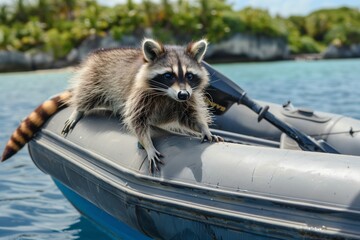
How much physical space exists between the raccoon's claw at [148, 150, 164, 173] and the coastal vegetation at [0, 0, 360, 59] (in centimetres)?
4402

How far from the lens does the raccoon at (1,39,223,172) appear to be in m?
3.69

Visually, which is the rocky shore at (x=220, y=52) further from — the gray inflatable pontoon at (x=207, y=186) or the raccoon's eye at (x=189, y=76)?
the raccoon's eye at (x=189, y=76)

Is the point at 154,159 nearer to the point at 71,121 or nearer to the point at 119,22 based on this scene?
the point at 71,121

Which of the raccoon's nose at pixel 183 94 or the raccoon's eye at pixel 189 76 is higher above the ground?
the raccoon's eye at pixel 189 76

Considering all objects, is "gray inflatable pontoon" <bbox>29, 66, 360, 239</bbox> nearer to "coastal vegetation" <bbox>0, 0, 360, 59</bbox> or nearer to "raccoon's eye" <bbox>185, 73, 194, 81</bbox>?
"raccoon's eye" <bbox>185, 73, 194, 81</bbox>

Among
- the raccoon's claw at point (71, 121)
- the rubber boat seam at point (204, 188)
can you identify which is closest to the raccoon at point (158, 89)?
the rubber boat seam at point (204, 188)

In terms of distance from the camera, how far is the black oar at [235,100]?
498 centimetres

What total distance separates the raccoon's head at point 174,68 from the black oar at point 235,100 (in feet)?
3.20

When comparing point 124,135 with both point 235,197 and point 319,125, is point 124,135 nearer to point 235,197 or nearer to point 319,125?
point 235,197

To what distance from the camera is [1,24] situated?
183 ft

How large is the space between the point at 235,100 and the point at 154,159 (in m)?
1.79

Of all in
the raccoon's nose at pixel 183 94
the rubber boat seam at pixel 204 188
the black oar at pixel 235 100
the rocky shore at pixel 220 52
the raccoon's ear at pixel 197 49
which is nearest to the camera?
the rubber boat seam at pixel 204 188

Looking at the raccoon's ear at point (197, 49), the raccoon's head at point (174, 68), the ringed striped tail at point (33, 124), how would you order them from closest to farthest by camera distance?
the raccoon's head at point (174, 68), the raccoon's ear at point (197, 49), the ringed striped tail at point (33, 124)

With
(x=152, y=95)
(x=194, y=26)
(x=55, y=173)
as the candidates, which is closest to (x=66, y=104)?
(x=55, y=173)
